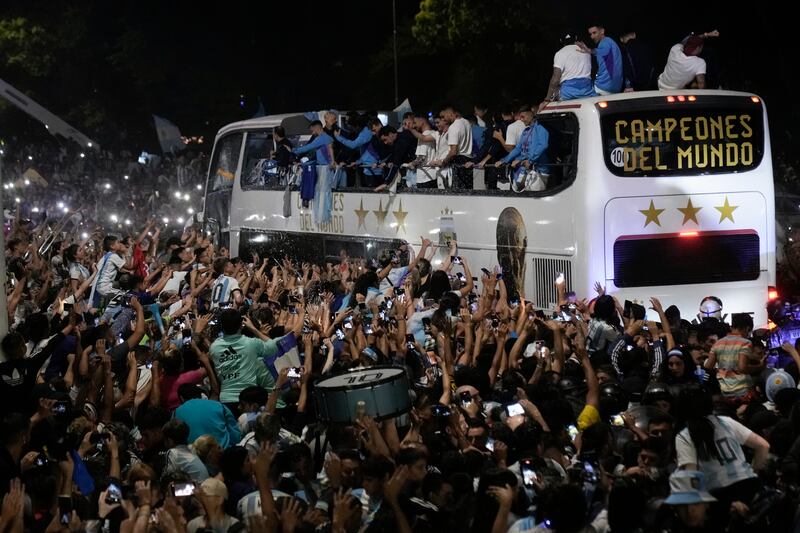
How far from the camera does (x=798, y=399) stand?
7312 millimetres

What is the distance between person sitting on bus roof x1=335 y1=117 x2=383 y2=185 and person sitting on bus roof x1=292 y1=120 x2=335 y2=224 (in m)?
0.41

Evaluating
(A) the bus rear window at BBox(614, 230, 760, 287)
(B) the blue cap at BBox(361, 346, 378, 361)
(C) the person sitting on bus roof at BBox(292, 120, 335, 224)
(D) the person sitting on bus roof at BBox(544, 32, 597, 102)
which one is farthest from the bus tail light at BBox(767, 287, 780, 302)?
(C) the person sitting on bus roof at BBox(292, 120, 335, 224)

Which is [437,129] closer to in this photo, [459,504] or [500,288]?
[500,288]

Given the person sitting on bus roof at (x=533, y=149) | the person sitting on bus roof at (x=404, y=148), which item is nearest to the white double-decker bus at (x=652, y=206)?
the person sitting on bus roof at (x=533, y=149)

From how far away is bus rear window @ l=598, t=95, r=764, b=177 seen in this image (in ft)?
40.5

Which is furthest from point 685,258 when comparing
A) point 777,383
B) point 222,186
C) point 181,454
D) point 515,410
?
point 222,186

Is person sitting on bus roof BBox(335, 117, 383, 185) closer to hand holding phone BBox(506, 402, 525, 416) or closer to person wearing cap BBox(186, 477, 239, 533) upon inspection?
hand holding phone BBox(506, 402, 525, 416)

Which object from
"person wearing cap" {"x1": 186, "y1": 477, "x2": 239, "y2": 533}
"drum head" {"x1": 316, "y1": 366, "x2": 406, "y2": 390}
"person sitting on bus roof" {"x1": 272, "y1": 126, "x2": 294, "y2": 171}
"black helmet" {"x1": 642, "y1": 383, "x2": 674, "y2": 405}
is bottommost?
"person wearing cap" {"x1": 186, "y1": 477, "x2": 239, "y2": 533}

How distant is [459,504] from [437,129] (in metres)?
9.79

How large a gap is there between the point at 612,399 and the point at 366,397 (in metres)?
1.77

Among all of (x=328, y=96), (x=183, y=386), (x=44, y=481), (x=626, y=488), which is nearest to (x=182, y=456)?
(x=44, y=481)

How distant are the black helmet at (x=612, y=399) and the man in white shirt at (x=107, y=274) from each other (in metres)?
6.28

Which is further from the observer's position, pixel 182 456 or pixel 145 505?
pixel 182 456

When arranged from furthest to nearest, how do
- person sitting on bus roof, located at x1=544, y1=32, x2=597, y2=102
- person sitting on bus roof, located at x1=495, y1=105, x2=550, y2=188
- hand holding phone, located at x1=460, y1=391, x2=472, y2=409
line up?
person sitting on bus roof, located at x1=544, y1=32, x2=597, y2=102, person sitting on bus roof, located at x1=495, y1=105, x2=550, y2=188, hand holding phone, located at x1=460, y1=391, x2=472, y2=409
